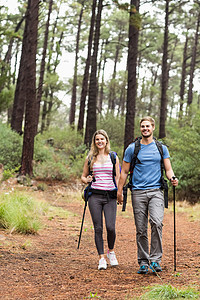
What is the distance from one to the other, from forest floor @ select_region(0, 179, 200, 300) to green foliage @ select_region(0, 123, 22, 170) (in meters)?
6.30

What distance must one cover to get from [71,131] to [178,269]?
19209 mm

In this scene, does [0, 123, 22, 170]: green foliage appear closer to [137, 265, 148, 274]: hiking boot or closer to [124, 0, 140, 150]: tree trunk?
[124, 0, 140, 150]: tree trunk

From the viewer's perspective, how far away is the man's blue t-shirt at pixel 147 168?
193 inches

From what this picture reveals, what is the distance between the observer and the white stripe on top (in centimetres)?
533

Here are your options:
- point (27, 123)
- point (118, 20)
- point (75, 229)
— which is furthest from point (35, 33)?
point (118, 20)

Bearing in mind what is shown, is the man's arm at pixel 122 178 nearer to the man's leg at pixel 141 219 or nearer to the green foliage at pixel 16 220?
the man's leg at pixel 141 219

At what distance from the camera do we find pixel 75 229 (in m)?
8.70

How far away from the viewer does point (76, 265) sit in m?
5.55

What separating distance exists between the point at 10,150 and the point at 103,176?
11272 mm

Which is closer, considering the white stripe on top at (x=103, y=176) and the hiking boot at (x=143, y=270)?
the hiking boot at (x=143, y=270)

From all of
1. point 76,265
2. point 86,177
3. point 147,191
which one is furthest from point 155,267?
point 86,177

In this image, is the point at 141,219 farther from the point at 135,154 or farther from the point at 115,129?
the point at 115,129

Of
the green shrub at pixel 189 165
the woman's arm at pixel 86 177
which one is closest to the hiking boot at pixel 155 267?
the woman's arm at pixel 86 177

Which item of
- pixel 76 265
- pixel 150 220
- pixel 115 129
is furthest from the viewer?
pixel 115 129
